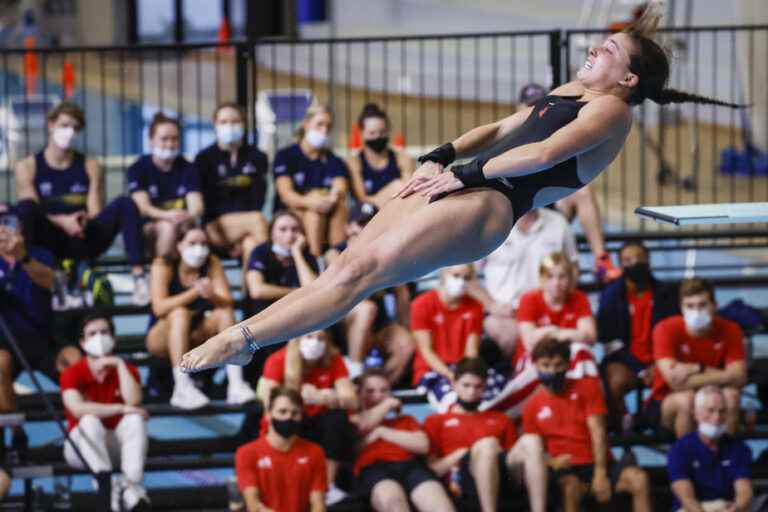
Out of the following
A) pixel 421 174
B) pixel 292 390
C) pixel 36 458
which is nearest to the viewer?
pixel 421 174

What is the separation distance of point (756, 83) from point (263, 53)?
952cm

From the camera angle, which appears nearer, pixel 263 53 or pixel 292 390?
pixel 292 390

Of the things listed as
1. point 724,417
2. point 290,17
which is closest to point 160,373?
point 724,417

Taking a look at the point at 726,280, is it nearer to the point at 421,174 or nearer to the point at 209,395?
the point at 209,395

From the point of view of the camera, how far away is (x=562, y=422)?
7855mm

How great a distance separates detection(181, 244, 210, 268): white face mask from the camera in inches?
319

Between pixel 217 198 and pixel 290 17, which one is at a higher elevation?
pixel 290 17

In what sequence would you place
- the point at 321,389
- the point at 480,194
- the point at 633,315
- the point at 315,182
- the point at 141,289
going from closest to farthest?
the point at 480,194, the point at 321,389, the point at 633,315, the point at 141,289, the point at 315,182

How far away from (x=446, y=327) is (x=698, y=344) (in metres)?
1.45

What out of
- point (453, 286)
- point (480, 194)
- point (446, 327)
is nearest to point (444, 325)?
point (446, 327)

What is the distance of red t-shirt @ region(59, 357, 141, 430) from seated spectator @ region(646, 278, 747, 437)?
2.97 metres

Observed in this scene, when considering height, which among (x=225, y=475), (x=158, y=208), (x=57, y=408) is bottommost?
(x=225, y=475)

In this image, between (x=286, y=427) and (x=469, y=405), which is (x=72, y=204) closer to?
(x=286, y=427)

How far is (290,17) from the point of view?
66.9 feet
